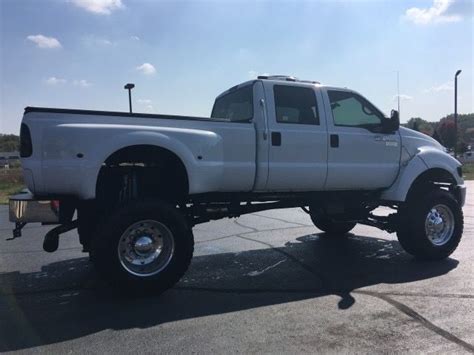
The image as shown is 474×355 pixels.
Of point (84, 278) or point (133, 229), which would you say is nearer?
point (133, 229)

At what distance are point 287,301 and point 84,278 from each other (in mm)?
2546

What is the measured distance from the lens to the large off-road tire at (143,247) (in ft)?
15.4

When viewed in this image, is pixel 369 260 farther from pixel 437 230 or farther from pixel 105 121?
pixel 105 121

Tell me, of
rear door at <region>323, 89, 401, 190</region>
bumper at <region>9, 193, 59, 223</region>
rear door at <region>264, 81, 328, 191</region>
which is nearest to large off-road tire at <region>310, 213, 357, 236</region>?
Answer: rear door at <region>323, 89, 401, 190</region>

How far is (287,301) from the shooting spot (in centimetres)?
468

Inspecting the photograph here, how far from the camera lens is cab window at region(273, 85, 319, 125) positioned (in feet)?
19.6

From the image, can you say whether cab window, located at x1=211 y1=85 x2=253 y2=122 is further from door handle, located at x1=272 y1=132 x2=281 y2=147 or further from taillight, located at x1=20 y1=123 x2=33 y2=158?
taillight, located at x1=20 y1=123 x2=33 y2=158

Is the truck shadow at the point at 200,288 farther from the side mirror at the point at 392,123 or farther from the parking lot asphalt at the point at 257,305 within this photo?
the side mirror at the point at 392,123

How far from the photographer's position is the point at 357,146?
6.36m

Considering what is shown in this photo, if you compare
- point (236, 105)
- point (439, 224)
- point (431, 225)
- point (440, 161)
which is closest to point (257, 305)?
point (236, 105)

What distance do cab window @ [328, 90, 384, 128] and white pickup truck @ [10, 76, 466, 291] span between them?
0.02 metres

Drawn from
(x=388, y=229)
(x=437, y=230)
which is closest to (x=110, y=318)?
(x=388, y=229)

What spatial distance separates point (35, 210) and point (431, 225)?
525 centimetres

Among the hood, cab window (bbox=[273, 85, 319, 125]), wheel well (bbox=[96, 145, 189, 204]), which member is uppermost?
cab window (bbox=[273, 85, 319, 125])
